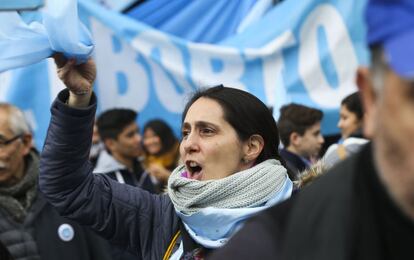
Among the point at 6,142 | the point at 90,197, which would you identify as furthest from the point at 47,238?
the point at 90,197

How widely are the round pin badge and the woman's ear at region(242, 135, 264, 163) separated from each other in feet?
4.15

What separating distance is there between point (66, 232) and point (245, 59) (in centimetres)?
329

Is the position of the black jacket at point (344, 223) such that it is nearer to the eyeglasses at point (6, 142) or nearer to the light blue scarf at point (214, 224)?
the light blue scarf at point (214, 224)

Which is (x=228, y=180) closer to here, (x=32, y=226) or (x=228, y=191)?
(x=228, y=191)

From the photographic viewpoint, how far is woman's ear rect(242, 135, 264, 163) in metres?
2.91

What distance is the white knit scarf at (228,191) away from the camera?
2.72m

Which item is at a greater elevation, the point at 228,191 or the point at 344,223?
the point at 344,223

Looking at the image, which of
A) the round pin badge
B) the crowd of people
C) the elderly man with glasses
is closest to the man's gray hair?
the crowd of people

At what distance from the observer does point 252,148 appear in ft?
9.62

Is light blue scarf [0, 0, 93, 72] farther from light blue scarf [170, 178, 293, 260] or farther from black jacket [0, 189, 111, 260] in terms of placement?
black jacket [0, 189, 111, 260]

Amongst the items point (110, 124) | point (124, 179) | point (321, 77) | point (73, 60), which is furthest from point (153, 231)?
point (321, 77)

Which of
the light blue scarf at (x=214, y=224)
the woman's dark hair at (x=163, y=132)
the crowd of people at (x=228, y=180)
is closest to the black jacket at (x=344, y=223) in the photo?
the crowd of people at (x=228, y=180)

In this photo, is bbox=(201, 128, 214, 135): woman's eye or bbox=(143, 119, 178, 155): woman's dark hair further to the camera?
bbox=(143, 119, 178, 155): woman's dark hair

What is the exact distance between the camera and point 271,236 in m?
1.27
